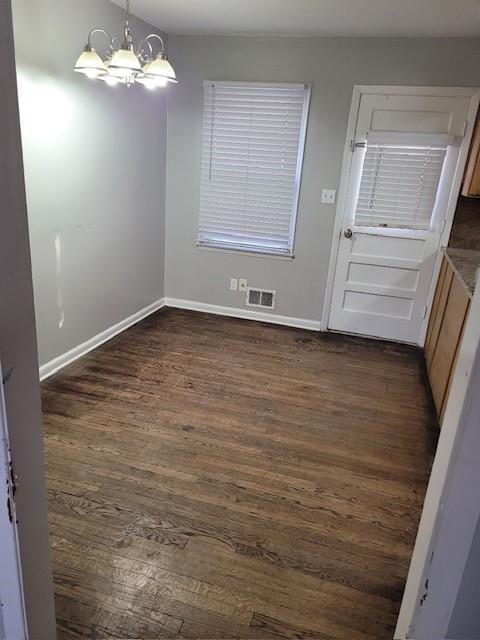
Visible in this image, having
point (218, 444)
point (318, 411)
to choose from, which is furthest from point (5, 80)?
point (318, 411)

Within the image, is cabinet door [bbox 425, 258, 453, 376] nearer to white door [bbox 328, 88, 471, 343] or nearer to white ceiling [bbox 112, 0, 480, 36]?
white door [bbox 328, 88, 471, 343]

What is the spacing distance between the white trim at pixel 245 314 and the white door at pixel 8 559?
139 inches

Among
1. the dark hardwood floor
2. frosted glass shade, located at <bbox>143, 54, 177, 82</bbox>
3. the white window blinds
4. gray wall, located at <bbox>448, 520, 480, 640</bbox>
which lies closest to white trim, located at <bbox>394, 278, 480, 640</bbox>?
gray wall, located at <bbox>448, 520, 480, 640</bbox>

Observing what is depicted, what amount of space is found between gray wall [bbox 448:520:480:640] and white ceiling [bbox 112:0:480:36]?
2932 millimetres

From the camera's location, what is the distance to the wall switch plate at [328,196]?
386cm

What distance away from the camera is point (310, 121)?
375 cm

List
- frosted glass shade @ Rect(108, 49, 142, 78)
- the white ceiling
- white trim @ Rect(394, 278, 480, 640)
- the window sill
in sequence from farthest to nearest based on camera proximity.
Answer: the window sill → the white ceiling → frosted glass shade @ Rect(108, 49, 142, 78) → white trim @ Rect(394, 278, 480, 640)

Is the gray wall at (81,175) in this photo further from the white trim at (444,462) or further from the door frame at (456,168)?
the white trim at (444,462)

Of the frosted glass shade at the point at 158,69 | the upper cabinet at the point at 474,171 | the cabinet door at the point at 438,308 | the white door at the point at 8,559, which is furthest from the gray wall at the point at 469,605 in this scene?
the upper cabinet at the point at 474,171

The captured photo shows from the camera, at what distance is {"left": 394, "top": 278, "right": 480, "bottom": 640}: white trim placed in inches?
35.5

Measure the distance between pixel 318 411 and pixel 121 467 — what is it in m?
1.28

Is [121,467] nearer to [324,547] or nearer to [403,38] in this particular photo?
[324,547]

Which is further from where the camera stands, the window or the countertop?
the window

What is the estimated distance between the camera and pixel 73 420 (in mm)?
2590
